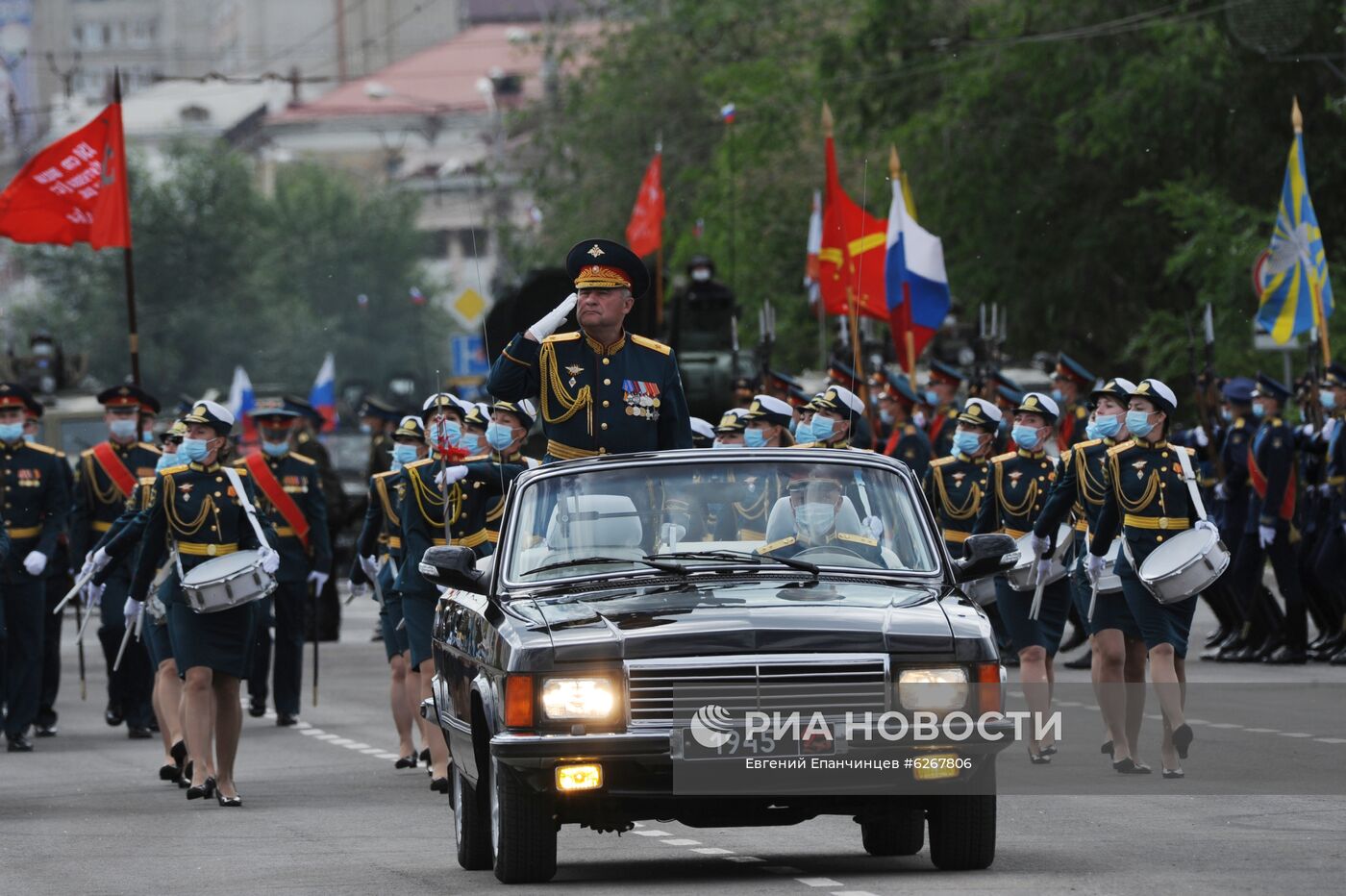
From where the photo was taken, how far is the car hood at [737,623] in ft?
32.4

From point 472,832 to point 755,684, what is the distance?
76.8 inches

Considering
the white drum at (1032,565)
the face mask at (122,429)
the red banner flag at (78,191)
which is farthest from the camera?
the red banner flag at (78,191)

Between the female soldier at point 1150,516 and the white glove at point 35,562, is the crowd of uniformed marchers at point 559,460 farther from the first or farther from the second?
the white glove at point 35,562

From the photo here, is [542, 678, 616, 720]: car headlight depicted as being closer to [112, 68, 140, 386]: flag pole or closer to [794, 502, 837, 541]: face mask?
[794, 502, 837, 541]: face mask

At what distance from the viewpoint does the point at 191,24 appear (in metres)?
160

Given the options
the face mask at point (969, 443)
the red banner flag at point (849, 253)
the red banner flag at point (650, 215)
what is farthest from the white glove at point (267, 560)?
the red banner flag at point (650, 215)

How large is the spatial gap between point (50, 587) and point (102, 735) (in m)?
1.22

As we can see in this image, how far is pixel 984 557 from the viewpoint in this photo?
36.0ft

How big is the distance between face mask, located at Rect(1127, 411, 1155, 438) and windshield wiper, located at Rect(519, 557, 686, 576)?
4736 mm

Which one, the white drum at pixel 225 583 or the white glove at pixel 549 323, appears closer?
the white glove at pixel 549 323

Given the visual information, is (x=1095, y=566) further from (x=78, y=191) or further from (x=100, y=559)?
(x=78, y=191)

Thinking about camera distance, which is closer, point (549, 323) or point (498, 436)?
point (549, 323)

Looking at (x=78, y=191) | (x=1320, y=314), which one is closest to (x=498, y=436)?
(x=78, y=191)

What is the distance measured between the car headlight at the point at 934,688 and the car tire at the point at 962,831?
507mm
